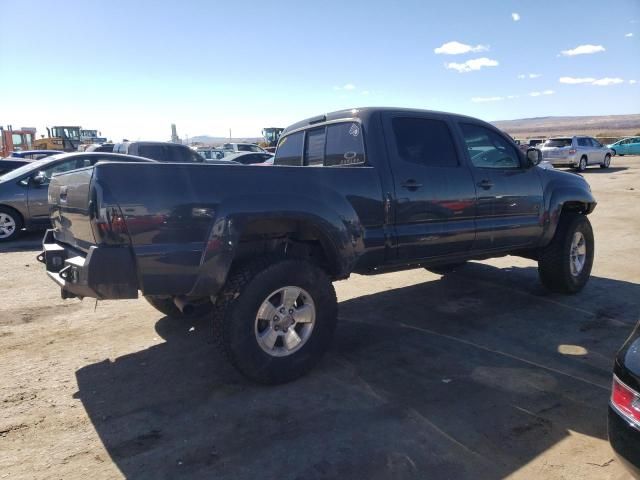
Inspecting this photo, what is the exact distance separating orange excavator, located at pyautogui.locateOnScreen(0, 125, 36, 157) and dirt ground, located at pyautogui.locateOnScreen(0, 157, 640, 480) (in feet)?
98.3

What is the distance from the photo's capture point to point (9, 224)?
30.9ft

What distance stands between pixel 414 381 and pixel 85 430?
7.33 ft

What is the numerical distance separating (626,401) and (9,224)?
10477 mm

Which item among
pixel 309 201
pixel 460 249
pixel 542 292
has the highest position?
pixel 309 201

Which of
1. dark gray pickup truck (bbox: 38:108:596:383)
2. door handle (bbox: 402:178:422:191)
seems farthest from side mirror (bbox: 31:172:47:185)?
door handle (bbox: 402:178:422:191)

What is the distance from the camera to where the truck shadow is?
8.74 ft

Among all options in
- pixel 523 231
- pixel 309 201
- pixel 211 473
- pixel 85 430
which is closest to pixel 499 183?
pixel 523 231

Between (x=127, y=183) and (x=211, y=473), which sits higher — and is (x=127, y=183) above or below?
above

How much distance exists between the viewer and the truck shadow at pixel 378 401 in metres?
2.66

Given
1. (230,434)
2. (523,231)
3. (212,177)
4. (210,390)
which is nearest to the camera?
(230,434)

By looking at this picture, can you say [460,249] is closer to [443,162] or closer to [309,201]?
[443,162]

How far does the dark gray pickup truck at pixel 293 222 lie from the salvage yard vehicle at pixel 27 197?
628cm

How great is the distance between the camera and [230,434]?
2912mm

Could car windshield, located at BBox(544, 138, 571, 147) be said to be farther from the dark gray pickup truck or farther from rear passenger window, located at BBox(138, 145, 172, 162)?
the dark gray pickup truck
